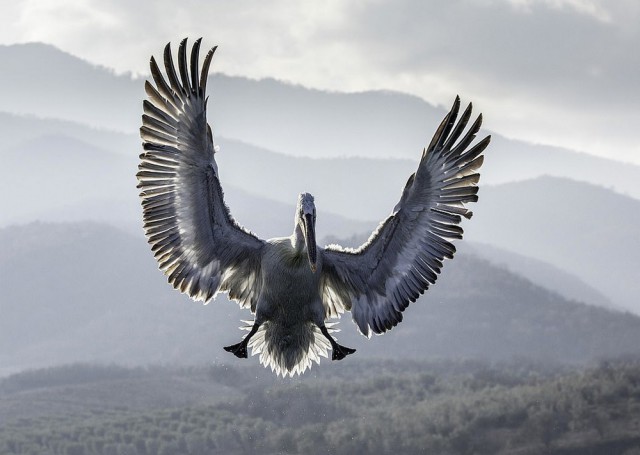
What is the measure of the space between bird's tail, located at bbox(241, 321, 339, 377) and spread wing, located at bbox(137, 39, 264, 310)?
56 cm

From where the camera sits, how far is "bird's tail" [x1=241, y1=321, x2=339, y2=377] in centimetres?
1402

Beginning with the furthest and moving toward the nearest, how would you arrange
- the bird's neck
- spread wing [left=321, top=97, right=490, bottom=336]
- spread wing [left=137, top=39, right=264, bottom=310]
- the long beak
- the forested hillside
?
1. the forested hillside
2. spread wing [left=321, top=97, right=490, bottom=336]
3. spread wing [left=137, top=39, right=264, bottom=310]
4. the bird's neck
5. the long beak

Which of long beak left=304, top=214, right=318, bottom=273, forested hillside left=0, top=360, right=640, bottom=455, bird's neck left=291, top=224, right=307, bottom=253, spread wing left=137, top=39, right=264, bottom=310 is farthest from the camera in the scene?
forested hillside left=0, top=360, right=640, bottom=455

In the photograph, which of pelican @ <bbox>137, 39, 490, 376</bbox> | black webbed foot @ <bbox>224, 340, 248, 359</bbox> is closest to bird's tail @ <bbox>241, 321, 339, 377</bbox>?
pelican @ <bbox>137, 39, 490, 376</bbox>

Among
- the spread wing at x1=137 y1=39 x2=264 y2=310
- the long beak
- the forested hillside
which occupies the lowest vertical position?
the long beak

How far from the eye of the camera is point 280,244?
1338 cm

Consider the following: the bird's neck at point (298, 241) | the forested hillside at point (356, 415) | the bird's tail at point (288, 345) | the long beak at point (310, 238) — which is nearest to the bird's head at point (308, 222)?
the long beak at point (310, 238)

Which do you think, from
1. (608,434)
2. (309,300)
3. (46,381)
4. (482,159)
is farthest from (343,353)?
(46,381)

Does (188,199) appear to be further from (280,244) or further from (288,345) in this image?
(288,345)

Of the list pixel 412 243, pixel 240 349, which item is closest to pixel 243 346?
pixel 240 349

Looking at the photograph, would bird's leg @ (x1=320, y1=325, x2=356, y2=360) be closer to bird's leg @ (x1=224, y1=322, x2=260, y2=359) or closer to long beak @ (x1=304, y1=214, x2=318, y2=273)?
bird's leg @ (x1=224, y1=322, x2=260, y2=359)

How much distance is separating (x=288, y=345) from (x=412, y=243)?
7.95ft

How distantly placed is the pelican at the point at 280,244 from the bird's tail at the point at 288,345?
0.7 inches

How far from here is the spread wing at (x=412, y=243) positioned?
14.0 metres
